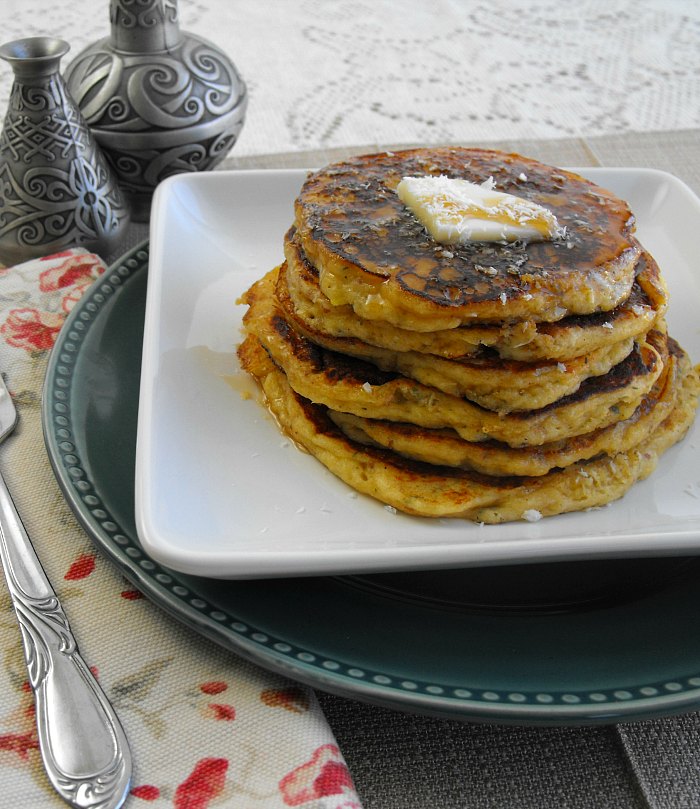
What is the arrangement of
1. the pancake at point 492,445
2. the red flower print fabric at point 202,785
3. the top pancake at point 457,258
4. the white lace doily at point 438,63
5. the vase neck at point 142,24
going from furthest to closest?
1. the white lace doily at point 438,63
2. the vase neck at point 142,24
3. the pancake at point 492,445
4. the top pancake at point 457,258
5. the red flower print fabric at point 202,785

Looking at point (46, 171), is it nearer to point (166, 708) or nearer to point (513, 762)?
point (166, 708)

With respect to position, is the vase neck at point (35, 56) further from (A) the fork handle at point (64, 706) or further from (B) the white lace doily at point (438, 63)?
(A) the fork handle at point (64, 706)

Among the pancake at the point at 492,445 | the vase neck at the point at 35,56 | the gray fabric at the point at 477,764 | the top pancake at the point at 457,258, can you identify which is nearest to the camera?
the gray fabric at the point at 477,764

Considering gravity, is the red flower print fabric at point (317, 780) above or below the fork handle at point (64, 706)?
above

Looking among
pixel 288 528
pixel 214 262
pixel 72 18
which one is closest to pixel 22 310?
pixel 214 262

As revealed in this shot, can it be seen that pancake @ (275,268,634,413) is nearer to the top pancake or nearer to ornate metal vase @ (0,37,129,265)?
the top pancake

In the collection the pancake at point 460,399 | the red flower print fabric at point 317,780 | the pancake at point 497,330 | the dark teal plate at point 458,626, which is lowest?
the red flower print fabric at point 317,780

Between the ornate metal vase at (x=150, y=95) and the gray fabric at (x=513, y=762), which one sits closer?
the gray fabric at (x=513, y=762)

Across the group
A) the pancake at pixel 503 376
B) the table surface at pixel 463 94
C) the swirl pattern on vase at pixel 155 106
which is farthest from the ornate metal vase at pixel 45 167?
the pancake at pixel 503 376
